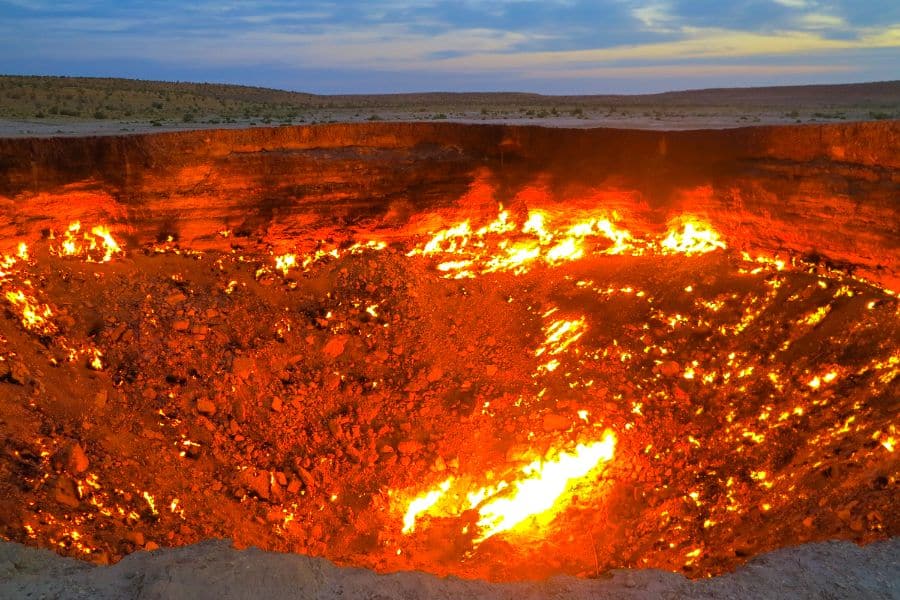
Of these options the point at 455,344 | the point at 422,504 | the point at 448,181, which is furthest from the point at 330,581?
the point at 448,181

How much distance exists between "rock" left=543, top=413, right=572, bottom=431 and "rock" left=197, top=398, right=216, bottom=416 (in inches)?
185

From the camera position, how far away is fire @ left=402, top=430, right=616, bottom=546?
8.80 metres

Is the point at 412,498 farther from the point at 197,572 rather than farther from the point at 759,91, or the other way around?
the point at 759,91

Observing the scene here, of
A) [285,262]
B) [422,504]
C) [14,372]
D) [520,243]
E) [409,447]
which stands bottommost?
[422,504]

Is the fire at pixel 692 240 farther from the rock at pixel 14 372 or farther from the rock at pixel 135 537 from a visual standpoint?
the rock at pixel 14 372

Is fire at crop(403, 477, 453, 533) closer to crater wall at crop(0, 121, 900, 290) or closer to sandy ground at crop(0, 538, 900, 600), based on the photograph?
sandy ground at crop(0, 538, 900, 600)

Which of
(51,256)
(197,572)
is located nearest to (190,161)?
(51,256)

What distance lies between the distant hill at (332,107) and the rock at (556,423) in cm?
1100

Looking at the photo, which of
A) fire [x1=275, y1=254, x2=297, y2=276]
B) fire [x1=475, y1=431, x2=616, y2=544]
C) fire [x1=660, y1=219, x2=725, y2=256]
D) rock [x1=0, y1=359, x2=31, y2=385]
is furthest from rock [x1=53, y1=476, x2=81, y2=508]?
fire [x1=660, y1=219, x2=725, y2=256]

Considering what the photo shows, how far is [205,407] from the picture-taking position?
30.3 ft

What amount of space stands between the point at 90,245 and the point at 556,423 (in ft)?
24.6

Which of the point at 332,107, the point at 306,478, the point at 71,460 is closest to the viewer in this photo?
the point at 71,460

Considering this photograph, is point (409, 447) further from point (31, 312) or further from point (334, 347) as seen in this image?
point (31, 312)

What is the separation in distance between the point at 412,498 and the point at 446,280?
4110 millimetres
